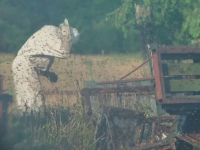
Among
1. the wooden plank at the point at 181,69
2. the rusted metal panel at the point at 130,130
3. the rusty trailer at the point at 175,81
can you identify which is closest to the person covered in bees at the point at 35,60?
the rusted metal panel at the point at 130,130

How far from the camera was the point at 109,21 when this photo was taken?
15609mm

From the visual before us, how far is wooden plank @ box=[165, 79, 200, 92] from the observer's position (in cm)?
562

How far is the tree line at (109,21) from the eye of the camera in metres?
10.9

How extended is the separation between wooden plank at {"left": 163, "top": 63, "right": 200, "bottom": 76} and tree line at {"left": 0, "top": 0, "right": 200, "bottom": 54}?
4.63 metres

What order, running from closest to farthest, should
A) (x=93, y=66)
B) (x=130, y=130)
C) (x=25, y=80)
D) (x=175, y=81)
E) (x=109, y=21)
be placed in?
(x=175, y=81), (x=130, y=130), (x=25, y=80), (x=93, y=66), (x=109, y=21)

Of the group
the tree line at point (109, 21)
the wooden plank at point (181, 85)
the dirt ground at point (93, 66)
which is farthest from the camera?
the dirt ground at point (93, 66)

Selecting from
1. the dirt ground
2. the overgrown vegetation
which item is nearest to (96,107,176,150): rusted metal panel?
the overgrown vegetation

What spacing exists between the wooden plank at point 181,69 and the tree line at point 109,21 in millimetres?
4627

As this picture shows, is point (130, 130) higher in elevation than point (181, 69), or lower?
lower

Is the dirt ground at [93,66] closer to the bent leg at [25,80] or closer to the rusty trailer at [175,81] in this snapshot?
the bent leg at [25,80]

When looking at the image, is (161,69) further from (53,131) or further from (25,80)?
(25,80)

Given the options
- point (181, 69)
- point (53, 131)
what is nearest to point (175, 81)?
point (181, 69)

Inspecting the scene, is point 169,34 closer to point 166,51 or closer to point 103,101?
point 103,101

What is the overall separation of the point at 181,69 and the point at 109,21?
10.3 meters
